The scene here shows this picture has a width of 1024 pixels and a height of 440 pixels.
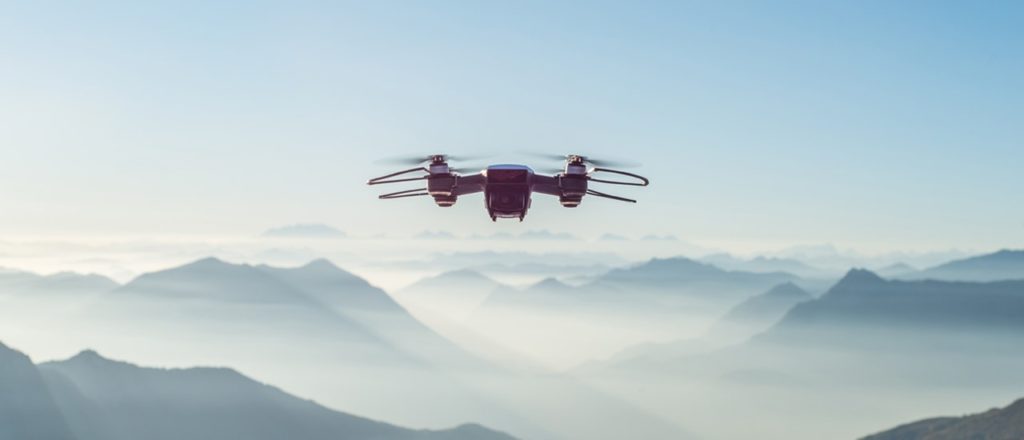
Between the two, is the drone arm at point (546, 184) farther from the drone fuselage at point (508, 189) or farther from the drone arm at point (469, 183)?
the drone arm at point (469, 183)

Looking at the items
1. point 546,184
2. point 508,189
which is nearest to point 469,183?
point 508,189

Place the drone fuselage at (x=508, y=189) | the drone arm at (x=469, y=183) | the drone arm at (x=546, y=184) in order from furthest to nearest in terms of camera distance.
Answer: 1. the drone arm at (x=469, y=183)
2. the drone arm at (x=546, y=184)
3. the drone fuselage at (x=508, y=189)

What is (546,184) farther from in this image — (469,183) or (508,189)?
(469,183)

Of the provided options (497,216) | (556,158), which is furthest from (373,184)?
(556,158)

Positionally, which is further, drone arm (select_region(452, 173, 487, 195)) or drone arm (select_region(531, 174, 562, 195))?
drone arm (select_region(452, 173, 487, 195))

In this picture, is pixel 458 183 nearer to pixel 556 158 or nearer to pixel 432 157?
pixel 432 157

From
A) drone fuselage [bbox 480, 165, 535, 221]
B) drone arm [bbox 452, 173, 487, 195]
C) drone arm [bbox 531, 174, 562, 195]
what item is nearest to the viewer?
drone fuselage [bbox 480, 165, 535, 221]

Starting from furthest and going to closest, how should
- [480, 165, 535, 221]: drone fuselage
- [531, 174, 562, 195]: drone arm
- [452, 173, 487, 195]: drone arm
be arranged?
[452, 173, 487, 195]: drone arm → [531, 174, 562, 195]: drone arm → [480, 165, 535, 221]: drone fuselage

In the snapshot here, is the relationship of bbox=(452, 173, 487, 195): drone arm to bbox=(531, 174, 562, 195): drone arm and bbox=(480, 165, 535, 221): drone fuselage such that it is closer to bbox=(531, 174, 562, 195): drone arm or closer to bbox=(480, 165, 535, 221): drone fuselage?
bbox=(480, 165, 535, 221): drone fuselage

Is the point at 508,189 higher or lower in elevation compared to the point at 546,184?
lower

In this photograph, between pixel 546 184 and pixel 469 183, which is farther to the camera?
pixel 469 183

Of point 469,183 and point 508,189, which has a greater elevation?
point 469,183
